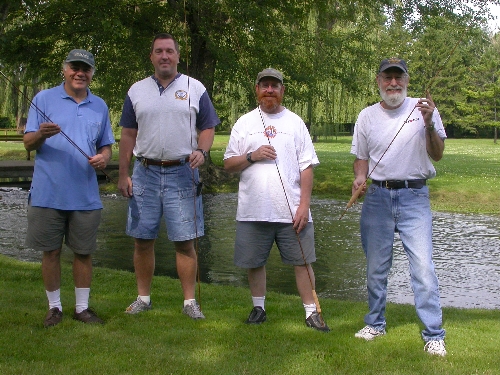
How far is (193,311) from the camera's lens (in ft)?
17.7

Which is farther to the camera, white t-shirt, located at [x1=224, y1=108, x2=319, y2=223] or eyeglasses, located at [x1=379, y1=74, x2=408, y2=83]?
white t-shirt, located at [x1=224, y1=108, x2=319, y2=223]

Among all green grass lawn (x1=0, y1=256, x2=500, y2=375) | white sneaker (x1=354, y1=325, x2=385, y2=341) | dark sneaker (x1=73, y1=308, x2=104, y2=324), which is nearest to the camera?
green grass lawn (x1=0, y1=256, x2=500, y2=375)

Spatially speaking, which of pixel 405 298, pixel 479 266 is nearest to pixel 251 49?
pixel 479 266

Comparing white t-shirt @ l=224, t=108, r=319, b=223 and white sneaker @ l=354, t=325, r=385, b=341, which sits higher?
white t-shirt @ l=224, t=108, r=319, b=223

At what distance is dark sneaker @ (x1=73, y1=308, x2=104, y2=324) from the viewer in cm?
509

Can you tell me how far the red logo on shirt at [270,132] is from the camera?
5.09 m

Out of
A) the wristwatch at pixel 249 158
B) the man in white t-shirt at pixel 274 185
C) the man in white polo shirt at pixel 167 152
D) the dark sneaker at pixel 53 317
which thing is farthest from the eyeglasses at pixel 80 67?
the dark sneaker at pixel 53 317

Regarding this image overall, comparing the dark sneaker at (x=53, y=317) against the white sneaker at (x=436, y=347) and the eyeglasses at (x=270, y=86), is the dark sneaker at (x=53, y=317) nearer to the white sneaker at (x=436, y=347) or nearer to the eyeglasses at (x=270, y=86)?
the eyeglasses at (x=270, y=86)

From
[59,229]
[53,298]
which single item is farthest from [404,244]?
[53,298]

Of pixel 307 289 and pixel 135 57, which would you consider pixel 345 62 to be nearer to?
pixel 135 57

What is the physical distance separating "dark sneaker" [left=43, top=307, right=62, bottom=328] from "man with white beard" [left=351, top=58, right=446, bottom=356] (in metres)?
2.21

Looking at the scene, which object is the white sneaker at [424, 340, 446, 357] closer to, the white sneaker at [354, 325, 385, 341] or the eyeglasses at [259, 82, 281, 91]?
the white sneaker at [354, 325, 385, 341]

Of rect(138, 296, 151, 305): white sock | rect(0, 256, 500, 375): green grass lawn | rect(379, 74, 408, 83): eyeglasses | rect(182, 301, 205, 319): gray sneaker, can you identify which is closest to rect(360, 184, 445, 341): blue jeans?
rect(0, 256, 500, 375): green grass lawn

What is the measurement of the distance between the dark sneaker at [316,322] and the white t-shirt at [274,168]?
764 mm
